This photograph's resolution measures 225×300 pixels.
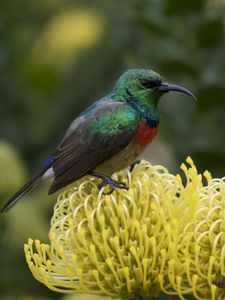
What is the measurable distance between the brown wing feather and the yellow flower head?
0.75ft

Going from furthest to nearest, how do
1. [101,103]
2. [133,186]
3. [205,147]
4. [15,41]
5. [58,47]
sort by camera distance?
[58,47] → [15,41] → [205,147] → [101,103] → [133,186]

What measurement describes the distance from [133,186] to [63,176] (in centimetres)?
35

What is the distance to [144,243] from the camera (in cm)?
399

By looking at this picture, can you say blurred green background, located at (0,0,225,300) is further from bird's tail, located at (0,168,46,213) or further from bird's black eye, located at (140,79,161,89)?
bird's black eye, located at (140,79,161,89)

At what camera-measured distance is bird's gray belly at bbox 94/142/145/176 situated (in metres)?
4.59

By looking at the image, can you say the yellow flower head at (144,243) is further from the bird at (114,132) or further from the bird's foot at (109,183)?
the bird at (114,132)

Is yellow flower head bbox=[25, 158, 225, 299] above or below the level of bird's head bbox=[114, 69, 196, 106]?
below

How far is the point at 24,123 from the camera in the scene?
7.22m

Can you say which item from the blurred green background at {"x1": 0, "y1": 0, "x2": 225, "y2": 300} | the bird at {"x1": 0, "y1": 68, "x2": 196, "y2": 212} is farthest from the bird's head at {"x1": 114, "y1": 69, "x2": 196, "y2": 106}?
the blurred green background at {"x1": 0, "y1": 0, "x2": 225, "y2": 300}

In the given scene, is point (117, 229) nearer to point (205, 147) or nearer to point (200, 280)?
point (200, 280)

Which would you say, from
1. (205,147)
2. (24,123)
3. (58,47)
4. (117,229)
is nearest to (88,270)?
(117,229)

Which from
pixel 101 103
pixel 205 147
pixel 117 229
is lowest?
pixel 205 147

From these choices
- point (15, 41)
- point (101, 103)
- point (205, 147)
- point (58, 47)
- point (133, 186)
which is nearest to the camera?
point (133, 186)

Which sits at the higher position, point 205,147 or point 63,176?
point 63,176
